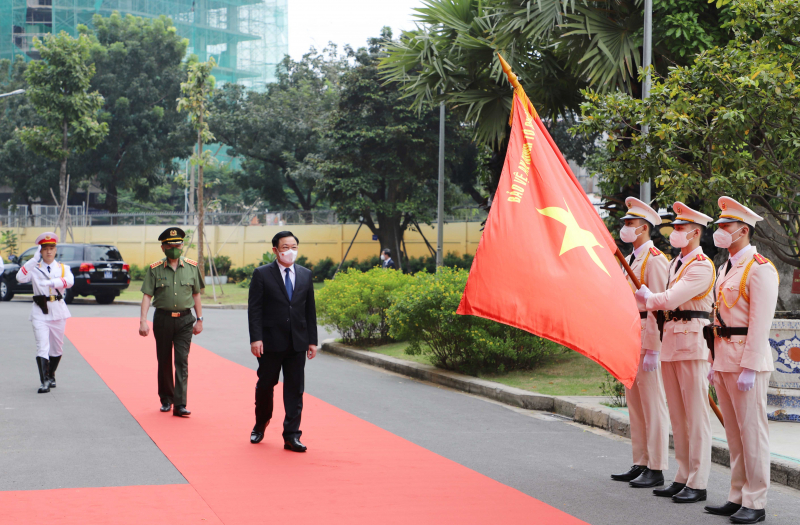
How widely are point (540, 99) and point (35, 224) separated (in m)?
39.2

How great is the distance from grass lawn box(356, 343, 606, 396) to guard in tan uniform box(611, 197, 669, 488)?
372 cm

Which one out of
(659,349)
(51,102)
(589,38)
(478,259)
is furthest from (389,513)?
(51,102)

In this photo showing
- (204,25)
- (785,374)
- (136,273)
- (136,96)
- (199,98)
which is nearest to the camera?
(785,374)

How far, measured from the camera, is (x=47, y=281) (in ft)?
32.8

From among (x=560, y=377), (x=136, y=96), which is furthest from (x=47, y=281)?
(x=136, y=96)

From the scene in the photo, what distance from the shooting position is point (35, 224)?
46.5 meters

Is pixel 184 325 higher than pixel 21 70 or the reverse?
the reverse

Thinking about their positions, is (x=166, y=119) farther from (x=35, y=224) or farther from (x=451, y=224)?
(x=451, y=224)

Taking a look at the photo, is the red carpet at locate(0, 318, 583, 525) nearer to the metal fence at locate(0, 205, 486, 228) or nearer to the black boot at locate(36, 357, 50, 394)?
the black boot at locate(36, 357, 50, 394)

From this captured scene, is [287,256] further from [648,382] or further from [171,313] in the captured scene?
[648,382]

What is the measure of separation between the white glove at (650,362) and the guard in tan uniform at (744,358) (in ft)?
1.61

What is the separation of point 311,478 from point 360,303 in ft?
27.5

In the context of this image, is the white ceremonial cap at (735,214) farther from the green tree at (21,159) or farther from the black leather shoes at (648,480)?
the green tree at (21,159)

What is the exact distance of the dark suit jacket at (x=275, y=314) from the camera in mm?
7219
